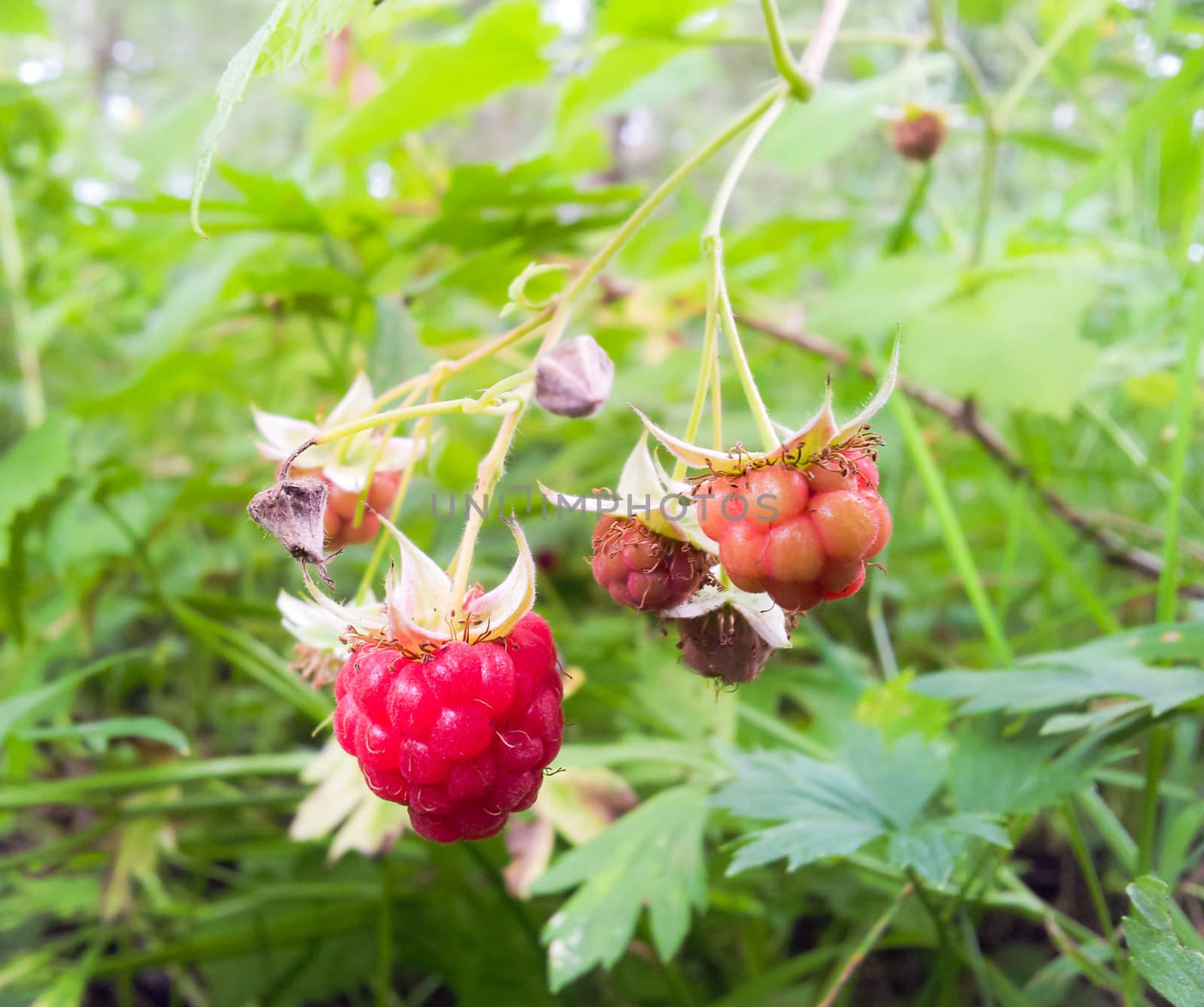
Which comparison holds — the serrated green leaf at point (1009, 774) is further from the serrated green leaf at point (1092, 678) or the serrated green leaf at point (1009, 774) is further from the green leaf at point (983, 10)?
the green leaf at point (983, 10)

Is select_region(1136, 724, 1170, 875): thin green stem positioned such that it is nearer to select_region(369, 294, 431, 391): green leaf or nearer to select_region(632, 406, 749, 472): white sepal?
select_region(632, 406, 749, 472): white sepal

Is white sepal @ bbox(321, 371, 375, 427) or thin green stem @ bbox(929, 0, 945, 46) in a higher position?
thin green stem @ bbox(929, 0, 945, 46)

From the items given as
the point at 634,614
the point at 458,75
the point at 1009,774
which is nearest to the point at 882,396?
the point at 1009,774

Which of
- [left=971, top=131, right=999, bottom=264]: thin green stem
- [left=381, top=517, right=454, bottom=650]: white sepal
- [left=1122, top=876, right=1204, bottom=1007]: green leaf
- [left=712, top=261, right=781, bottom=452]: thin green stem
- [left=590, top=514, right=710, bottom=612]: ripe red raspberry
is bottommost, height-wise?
[left=1122, top=876, right=1204, bottom=1007]: green leaf

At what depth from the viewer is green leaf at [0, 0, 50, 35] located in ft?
5.71

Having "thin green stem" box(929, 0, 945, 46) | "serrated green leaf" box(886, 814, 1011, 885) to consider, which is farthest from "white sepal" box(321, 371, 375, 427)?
"thin green stem" box(929, 0, 945, 46)

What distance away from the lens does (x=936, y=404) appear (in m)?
1.57

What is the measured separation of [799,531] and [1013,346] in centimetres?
93

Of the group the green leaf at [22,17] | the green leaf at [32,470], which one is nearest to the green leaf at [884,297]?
the green leaf at [32,470]

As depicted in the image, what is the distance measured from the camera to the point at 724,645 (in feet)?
2.19

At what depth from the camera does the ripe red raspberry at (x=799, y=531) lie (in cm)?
57

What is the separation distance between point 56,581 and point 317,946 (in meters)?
0.91

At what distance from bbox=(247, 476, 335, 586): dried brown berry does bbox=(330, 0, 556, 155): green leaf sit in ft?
2.56

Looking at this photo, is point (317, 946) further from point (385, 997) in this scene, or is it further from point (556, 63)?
point (556, 63)
